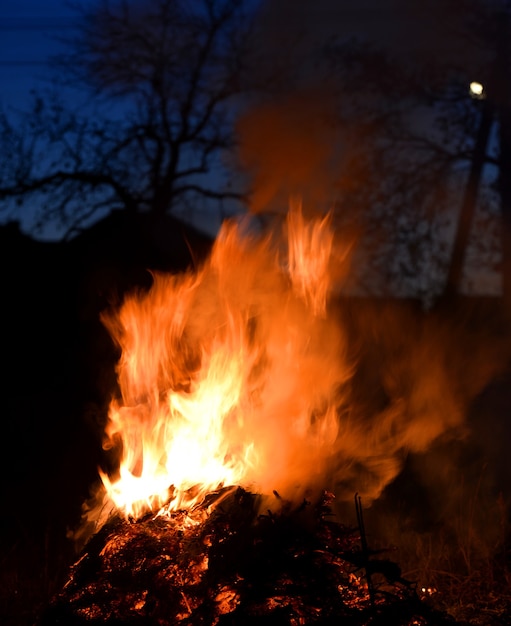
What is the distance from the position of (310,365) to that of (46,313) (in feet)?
14.8

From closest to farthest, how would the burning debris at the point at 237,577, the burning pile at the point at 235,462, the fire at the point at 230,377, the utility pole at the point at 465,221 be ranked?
the burning debris at the point at 237,577, the burning pile at the point at 235,462, the fire at the point at 230,377, the utility pole at the point at 465,221

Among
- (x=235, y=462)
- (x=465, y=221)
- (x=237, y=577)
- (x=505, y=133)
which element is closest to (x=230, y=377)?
(x=235, y=462)

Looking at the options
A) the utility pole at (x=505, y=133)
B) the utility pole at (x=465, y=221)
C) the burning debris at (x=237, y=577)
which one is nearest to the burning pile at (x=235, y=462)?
the burning debris at (x=237, y=577)

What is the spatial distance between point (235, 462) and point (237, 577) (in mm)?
1165

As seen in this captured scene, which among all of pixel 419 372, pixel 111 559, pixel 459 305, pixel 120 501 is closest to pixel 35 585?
pixel 120 501

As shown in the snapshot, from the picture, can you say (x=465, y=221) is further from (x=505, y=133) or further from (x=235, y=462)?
(x=235, y=462)

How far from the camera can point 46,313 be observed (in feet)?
29.4

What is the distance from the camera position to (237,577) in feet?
12.0

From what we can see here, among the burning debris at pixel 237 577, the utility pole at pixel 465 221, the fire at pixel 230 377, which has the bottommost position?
the burning debris at pixel 237 577

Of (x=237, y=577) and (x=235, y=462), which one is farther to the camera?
(x=235, y=462)

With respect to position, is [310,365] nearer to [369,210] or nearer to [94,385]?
[94,385]

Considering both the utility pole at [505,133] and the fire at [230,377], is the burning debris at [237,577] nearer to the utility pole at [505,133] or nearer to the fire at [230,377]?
the fire at [230,377]

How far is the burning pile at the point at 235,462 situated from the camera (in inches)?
144

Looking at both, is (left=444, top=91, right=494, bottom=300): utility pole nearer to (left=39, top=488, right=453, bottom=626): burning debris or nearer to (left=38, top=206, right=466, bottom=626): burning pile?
(left=38, top=206, right=466, bottom=626): burning pile
